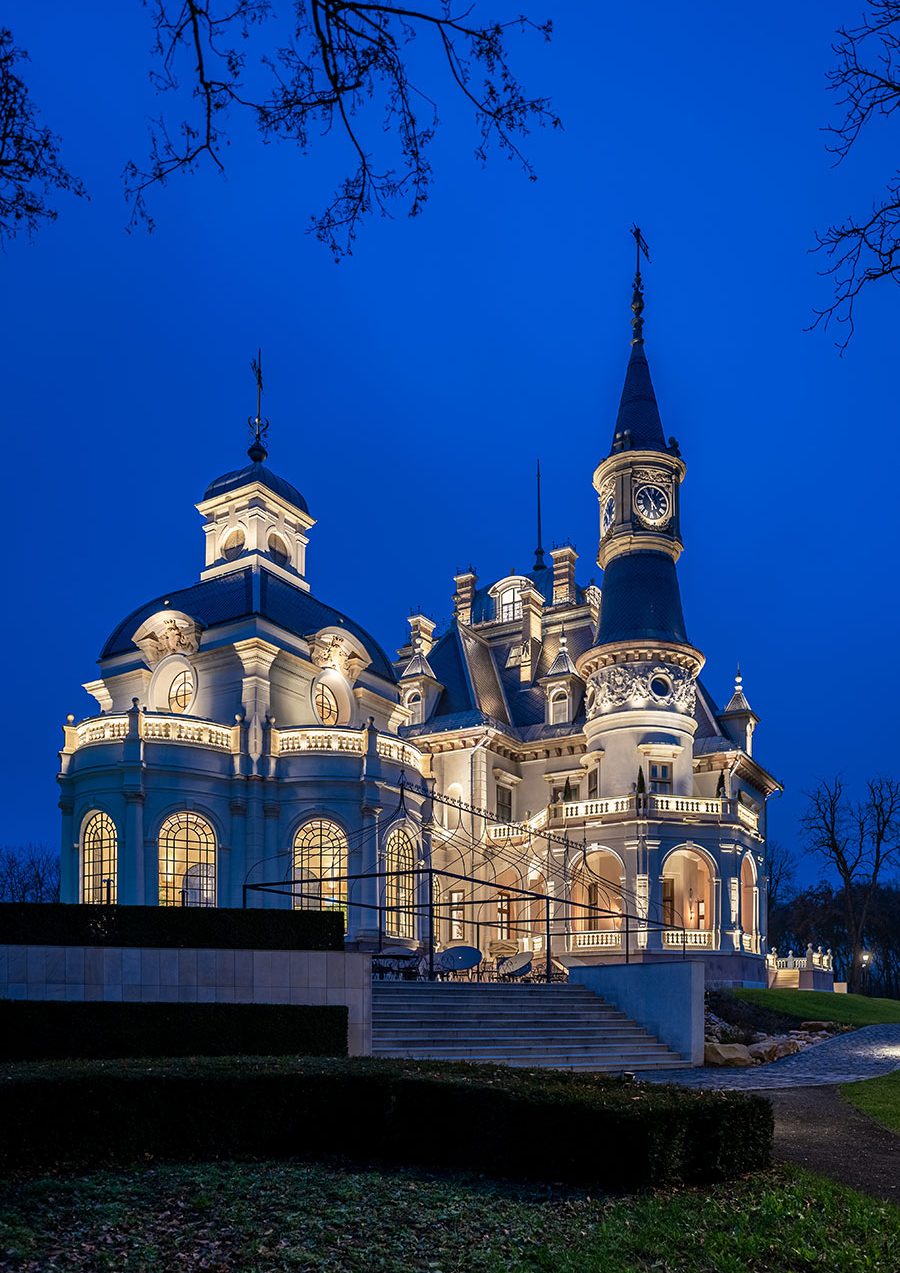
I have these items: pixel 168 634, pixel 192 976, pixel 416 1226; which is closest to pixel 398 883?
pixel 168 634

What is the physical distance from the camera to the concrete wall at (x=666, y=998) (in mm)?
22250

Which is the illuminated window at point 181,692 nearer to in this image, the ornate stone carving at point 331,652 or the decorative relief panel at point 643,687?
the ornate stone carving at point 331,652

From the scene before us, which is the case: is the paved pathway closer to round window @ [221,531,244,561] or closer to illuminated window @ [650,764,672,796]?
illuminated window @ [650,764,672,796]

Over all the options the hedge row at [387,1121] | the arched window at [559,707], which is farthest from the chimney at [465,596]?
the hedge row at [387,1121]

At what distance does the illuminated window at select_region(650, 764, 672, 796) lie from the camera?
149 ft

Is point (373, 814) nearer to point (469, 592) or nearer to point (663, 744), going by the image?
point (663, 744)

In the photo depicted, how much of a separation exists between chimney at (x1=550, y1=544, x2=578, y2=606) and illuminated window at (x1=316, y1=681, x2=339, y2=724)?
71.6ft

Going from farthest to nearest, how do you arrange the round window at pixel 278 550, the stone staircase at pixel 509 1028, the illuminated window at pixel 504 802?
1. the illuminated window at pixel 504 802
2. the round window at pixel 278 550
3. the stone staircase at pixel 509 1028

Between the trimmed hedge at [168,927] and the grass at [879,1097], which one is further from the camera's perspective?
the trimmed hedge at [168,927]

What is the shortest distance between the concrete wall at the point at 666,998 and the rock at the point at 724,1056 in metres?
0.46

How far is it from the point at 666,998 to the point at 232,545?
32.6 metres


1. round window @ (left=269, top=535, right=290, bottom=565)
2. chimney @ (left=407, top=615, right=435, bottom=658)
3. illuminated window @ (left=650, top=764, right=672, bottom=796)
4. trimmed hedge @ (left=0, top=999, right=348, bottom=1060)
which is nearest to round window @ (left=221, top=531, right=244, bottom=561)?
round window @ (left=269, top=535, right=290, bottom=565)

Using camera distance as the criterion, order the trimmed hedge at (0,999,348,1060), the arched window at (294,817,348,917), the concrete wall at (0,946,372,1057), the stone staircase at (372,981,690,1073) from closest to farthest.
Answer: the trimmed hedge at (0,999,348,1060) → the concrete wall at (0,946,372,1057) → the stone staircase at (372,981,690,1073) → the arched window at (294,817,348,917)

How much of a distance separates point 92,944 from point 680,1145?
10022 mm
